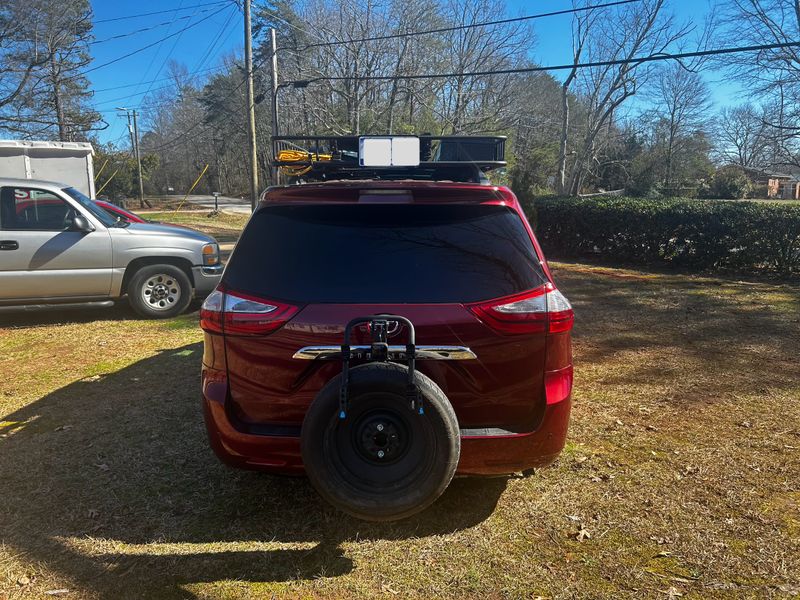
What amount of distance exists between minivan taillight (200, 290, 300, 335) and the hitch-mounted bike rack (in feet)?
1.10

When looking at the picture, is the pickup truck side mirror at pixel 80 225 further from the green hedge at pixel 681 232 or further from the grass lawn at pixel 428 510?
the green hedge at pixel 681 232

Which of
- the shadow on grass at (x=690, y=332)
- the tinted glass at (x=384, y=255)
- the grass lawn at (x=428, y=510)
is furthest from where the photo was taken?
the shadow on grass at (x=690, y=332)

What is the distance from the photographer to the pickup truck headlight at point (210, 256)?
26.1 ft

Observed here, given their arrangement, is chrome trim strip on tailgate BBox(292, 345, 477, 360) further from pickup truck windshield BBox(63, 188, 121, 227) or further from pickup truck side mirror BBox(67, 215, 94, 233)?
pickup truck windshield BBox(63, 188, 121, 227)

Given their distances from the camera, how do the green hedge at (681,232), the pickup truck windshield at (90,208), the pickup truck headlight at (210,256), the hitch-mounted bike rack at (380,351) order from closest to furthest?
the hitch-mounted bike rack at (380,351)
the pickup truck windshield at (90,208)
the pickup truck headlight at (210,256)
the green hedge at (681,232)

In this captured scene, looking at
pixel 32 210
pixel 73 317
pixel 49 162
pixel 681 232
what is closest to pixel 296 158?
pixel 32 210

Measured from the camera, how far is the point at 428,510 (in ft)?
10.2

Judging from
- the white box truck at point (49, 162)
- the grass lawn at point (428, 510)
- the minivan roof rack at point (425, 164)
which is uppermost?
the white box truck at point (49, 162)

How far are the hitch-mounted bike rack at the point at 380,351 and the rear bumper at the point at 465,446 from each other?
1.38ft

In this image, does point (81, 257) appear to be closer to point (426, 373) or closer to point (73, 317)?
point (73, 317)

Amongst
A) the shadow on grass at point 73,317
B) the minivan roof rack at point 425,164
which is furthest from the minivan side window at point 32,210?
the minivan roof rack at point 425,164

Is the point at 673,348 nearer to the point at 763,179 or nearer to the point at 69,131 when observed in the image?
the point at 69,131

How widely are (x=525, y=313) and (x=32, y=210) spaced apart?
6.82 metres

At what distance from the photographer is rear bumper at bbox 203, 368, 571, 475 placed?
2723 millimetres
